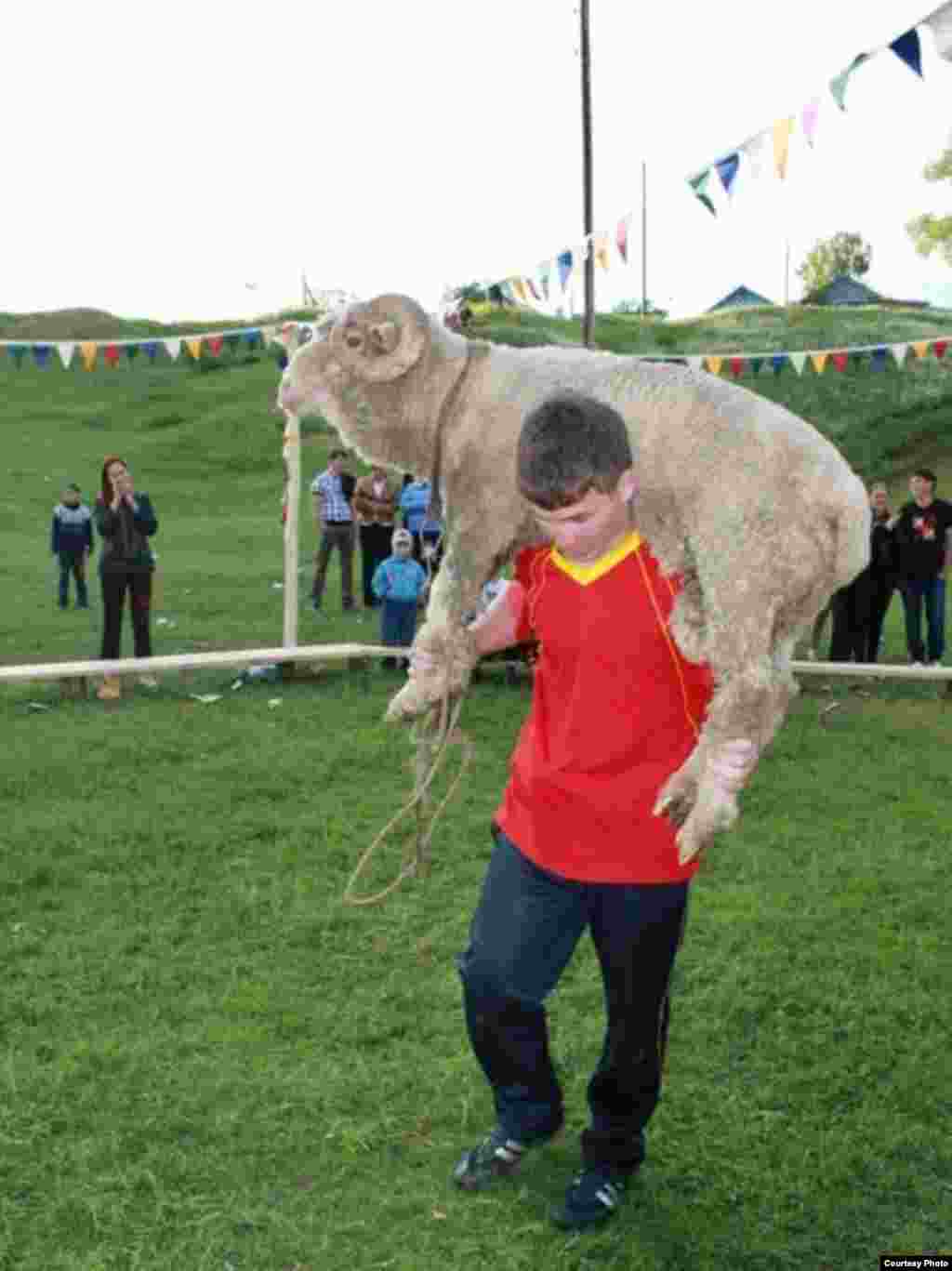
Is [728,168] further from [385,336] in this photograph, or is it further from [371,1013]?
[385,336]

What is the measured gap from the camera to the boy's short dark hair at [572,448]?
2010mm

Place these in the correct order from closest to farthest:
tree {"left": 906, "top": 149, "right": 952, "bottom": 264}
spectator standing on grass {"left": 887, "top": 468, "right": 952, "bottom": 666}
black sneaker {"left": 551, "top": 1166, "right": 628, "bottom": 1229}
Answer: black sneaker {"left": 551, "top": 1166, "right": 628, "bottom": 1229}, spectator standing on grass {"left": 887, "top": 468, "right": 952, "bottom": 666}, tree {"left": 906, "top": 149, "right": 952, "bottom": 264}

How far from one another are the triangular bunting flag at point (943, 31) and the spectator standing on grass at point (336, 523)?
815 cm

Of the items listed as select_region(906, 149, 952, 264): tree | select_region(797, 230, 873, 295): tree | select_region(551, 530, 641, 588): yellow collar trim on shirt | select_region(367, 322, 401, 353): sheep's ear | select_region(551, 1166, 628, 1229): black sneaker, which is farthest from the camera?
select_region(797, 230, 873, 295): tree

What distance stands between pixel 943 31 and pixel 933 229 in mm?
22918

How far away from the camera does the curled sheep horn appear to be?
2133 millimetres

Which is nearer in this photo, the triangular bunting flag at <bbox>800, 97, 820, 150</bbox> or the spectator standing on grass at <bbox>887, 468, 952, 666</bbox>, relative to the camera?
the triangular bunting flag at <bbox>800, 97, 820, 150</bbox>

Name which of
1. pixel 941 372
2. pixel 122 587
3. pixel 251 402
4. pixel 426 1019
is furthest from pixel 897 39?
pixel 251 402

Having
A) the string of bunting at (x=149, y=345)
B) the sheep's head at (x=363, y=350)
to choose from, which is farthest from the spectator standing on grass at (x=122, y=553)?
the sheep's head at (x=363, y=350)

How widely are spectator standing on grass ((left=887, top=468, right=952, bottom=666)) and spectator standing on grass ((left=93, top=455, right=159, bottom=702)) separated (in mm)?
5489

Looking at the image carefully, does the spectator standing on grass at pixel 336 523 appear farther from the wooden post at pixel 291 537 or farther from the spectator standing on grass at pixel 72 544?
the wooden post at pixel 291 537

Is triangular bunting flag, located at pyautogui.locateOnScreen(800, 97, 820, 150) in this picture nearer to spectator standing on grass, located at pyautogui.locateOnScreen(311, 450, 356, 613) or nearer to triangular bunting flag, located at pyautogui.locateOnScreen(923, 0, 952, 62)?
triangular bunting flag, located at pyautogui.locateOnScreen(923, 0, 952, 62)

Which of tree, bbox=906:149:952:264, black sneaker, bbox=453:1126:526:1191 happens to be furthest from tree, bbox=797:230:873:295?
black sneaker, bbox=453:1126:526:1191

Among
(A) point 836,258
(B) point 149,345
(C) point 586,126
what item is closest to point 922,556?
(B) point 149,345
